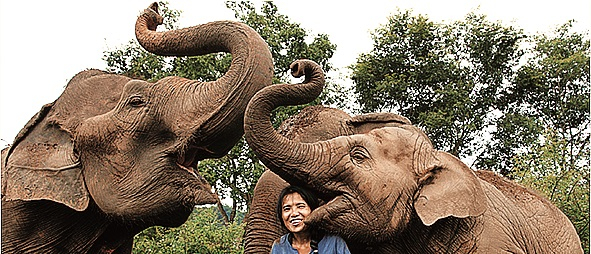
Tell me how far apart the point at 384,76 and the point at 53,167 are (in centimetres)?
1770

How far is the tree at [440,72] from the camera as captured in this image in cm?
2064

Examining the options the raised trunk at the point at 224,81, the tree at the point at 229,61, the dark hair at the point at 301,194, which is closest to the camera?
the dark hair at the point at 301,194

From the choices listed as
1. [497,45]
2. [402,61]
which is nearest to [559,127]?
[497,45]

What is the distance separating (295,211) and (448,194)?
2.66 ft

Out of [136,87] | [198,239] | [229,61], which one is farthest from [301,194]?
[229,61]

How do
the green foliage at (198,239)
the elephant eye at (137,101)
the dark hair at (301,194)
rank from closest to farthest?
the dark hair at (301,194) < the elephant eye at (137,101) < the green foliage at (198,239)

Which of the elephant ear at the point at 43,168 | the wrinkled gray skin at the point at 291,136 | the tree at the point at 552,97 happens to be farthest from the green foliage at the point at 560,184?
the elephant ear at the point at 43,168

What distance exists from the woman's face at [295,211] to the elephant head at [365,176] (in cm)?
6

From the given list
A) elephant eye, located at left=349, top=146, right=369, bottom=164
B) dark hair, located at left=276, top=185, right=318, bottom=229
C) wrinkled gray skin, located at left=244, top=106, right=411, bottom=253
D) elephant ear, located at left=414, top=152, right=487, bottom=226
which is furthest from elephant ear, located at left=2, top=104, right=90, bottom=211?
elephant ear, located at left=414, top=152, right=487, bottom=226

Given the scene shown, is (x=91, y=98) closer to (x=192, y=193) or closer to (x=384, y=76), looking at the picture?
(x=192, y=193)

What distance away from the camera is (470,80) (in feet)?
69.3

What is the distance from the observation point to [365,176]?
11.5ft

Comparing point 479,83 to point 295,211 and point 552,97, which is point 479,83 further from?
point 295,211

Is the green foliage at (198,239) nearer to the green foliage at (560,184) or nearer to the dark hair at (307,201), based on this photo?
the green foliage at (560,184)
